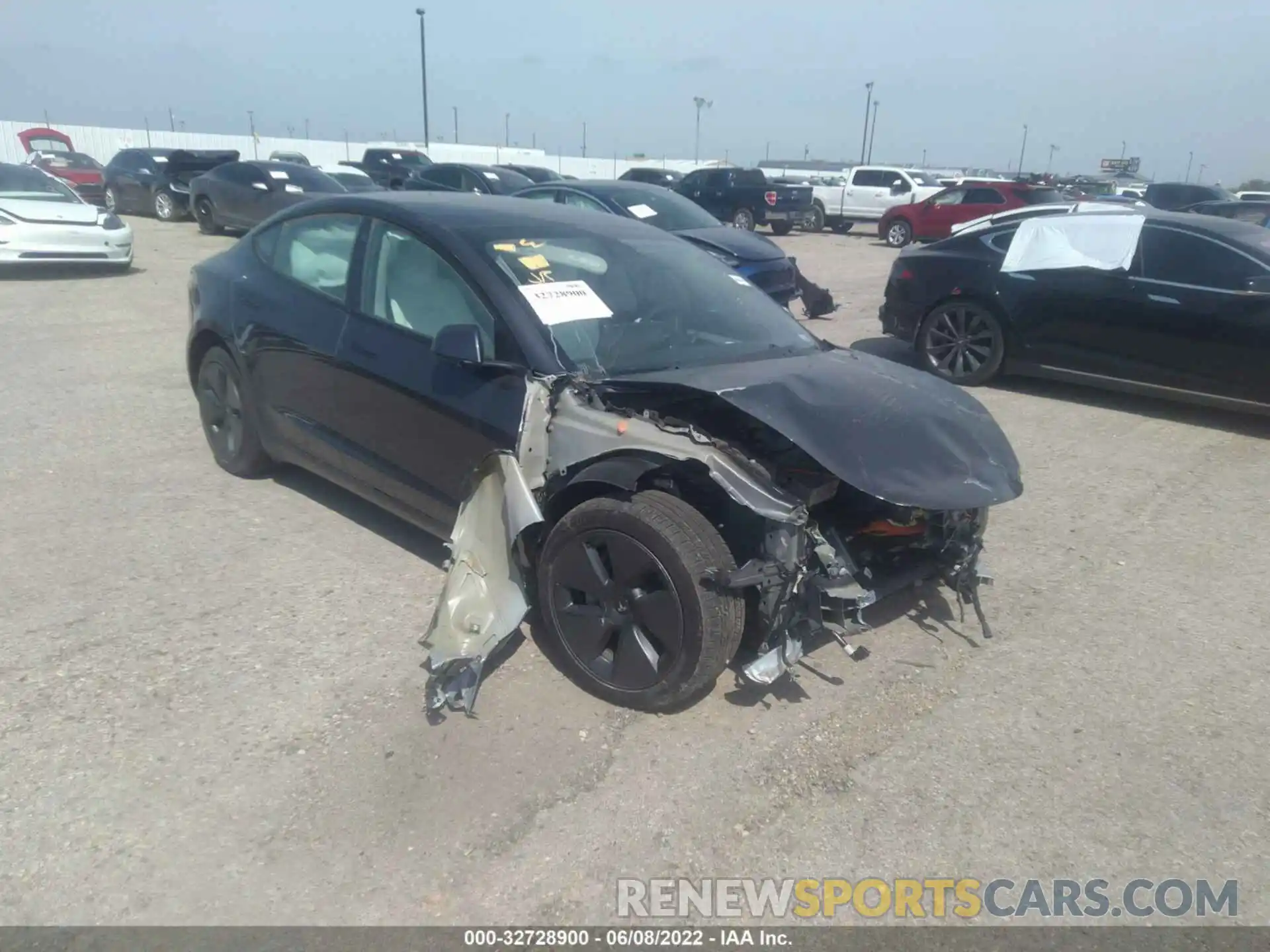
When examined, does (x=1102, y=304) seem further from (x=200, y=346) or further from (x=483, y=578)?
(x=200, y=346)

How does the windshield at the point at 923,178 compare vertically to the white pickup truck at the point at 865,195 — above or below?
above

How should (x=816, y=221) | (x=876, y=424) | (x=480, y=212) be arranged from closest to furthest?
(x=876, y=424) < (x=480, y=212) < (x=816, y=221)

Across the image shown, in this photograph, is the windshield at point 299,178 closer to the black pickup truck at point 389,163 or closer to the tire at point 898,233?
the black pickup truck at point 389,163

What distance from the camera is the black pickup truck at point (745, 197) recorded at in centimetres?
2361

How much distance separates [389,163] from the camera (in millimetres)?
27078

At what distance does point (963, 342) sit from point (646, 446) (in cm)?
595

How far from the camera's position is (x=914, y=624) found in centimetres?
412

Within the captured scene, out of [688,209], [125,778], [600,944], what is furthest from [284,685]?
[688,209]

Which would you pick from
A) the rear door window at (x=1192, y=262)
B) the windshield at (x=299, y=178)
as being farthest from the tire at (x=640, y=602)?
the windshield at (x=299, y=178)

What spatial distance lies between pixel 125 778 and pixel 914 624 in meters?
3.02

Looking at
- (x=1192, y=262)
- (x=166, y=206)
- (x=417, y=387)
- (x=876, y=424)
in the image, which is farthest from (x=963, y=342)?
(x=166, y=206)

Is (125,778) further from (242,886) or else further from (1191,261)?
(1191,261)

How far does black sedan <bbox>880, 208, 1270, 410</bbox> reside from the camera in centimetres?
697

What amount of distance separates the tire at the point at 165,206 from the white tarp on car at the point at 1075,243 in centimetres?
1874
